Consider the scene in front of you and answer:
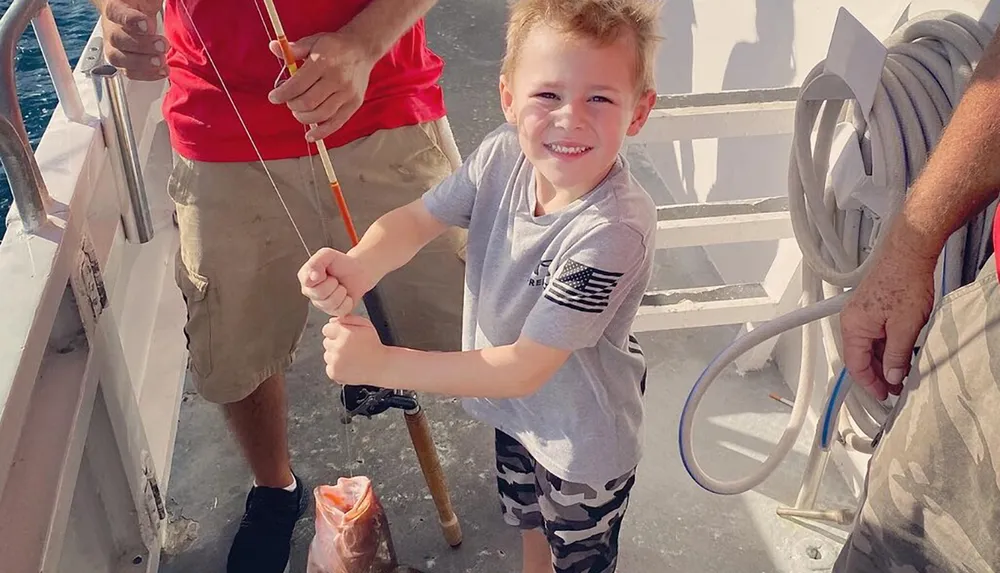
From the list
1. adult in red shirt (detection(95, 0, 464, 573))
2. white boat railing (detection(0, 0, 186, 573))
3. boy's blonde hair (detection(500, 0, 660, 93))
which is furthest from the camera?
adult in red shirt (detection(95, 0, 464, 573))

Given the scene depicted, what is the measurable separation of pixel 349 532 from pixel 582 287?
622 millimetres

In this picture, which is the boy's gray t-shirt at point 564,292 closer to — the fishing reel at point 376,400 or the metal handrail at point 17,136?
the fishing reel at point 376,400

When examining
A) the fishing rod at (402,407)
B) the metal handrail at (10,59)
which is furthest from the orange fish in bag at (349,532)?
the metal handrail at (10,59)

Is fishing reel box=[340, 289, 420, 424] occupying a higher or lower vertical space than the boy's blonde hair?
lower

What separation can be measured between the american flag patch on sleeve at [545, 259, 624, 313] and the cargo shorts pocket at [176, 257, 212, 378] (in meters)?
0.83

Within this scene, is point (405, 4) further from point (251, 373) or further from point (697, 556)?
point (697, 556)

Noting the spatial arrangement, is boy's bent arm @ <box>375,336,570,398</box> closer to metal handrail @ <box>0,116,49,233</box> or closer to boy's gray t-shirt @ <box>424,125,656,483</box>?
boy's gray t-shirt @ <box>424,125,656,483</box>

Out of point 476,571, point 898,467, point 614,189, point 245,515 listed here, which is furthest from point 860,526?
point 245,515

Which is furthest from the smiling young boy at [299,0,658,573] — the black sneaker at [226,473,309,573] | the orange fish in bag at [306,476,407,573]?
the black sneaker at [226,473,309,573]

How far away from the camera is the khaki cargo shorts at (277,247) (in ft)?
5.78

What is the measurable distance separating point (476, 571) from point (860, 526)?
3.37 feet

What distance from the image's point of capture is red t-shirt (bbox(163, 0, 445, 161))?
5.42ft

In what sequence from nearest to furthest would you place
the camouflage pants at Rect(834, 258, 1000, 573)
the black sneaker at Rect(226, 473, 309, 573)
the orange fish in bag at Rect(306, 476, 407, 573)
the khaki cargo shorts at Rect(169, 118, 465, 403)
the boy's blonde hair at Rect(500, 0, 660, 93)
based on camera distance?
the camouflage pants at Rect(834, 258, 1000, 573), the boy's blonde hair at Rect(500, 0, 660, 93), the orange fish in bag at Rect(306, 476, 407, 573), the khaki cargo shorts at Rect(169, 118, 465, 403), the black sneaker at Rect(226, 473, 309, 573)

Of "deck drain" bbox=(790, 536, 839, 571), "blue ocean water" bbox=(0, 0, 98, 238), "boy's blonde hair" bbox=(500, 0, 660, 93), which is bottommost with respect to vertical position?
"deck drain" bbox=(790, 536, 839, 571)
